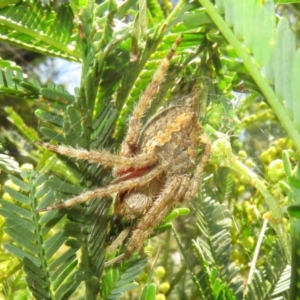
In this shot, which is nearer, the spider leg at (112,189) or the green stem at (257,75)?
the green stem at (257,75)

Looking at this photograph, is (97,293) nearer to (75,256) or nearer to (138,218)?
(75,256)

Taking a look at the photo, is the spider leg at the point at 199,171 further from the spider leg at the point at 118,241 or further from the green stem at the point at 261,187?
the spider leg at the point at 118,241

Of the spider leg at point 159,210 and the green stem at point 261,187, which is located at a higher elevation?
the green stem at point 261,187

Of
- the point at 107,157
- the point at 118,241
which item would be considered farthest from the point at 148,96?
the point at 118,241

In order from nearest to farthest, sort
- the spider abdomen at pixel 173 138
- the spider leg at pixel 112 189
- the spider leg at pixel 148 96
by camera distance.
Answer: the spider leg at pixel 112 189 < the spider leg at pixel 148 96 < the spider abdomen at pixel 173 138

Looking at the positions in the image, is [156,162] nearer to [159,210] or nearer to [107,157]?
[159,210]

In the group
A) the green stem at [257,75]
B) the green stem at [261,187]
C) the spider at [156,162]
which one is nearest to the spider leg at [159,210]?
the spider at [156,162]

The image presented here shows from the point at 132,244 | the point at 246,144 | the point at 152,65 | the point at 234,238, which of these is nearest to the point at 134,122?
the point at 152,65

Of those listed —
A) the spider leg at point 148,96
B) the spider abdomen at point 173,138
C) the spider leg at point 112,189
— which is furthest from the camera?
the spider abdomen at point 173,138

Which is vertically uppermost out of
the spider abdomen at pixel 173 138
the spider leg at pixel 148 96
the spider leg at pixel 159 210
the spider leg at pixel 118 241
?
the spider leg at pixel 148 96
